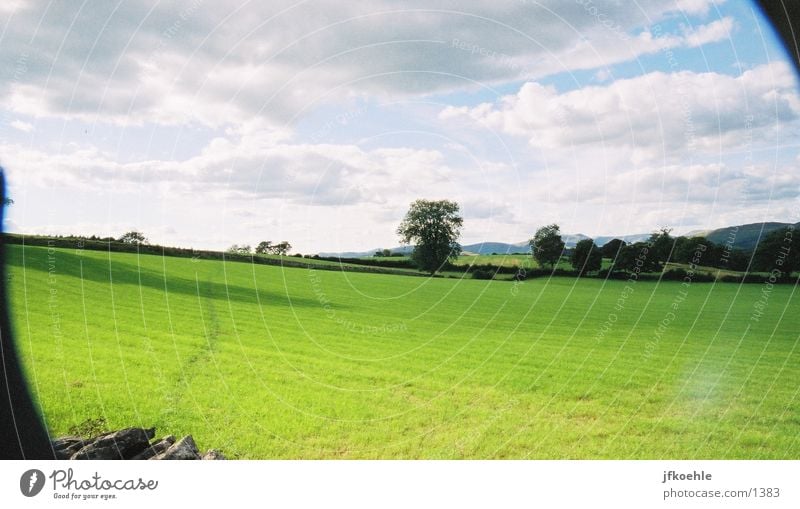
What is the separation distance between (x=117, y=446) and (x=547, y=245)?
273 inches

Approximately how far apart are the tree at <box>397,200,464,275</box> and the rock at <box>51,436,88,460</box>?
4.32 meters

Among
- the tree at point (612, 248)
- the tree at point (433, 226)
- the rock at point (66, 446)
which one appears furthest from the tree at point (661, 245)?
the rock at point (66, 446)

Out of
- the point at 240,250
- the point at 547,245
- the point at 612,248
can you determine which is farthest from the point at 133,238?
the point at 612,248

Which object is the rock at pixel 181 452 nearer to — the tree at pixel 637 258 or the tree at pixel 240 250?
the tree at pixel 240 250

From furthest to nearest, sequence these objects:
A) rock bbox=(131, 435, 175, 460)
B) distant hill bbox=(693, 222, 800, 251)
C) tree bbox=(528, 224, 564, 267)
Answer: tree bbox=(528, 224, 564, 267) → distant hill bbox=(693, 222, 800, 251) → rock bbox=(131, 435, 175, 460)

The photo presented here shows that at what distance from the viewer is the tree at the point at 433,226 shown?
25.6 ft

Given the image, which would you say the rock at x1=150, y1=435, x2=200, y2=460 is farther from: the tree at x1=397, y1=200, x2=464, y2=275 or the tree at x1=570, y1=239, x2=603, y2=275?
the tree at x1=570, y1=239, x2=603, y2=275

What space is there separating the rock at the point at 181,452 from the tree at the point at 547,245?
5815mm

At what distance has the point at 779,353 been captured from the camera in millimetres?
10273

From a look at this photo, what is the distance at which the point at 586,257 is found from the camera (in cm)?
992

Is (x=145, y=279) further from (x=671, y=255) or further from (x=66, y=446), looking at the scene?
(x=671, y=255)

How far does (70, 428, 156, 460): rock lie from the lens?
443 cm

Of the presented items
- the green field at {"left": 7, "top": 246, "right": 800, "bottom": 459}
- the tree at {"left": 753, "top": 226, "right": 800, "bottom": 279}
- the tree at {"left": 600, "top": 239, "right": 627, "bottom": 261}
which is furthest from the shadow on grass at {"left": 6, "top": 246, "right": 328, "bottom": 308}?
the tree at {"left": 753, "top": 226, "right": 800, "bottom": 279}
